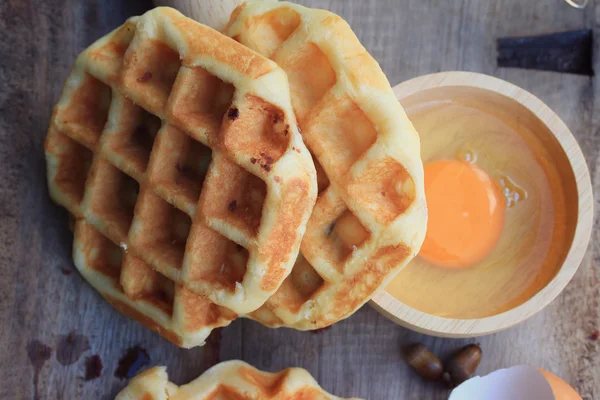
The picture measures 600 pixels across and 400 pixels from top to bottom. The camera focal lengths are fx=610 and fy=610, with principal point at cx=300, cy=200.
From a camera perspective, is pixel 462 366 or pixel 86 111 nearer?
pixel 86 111

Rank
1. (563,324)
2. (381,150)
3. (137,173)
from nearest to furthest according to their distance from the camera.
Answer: (381,150), (137,173), (563,324)

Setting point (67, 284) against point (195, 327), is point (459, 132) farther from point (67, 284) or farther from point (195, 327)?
point (67, 284)

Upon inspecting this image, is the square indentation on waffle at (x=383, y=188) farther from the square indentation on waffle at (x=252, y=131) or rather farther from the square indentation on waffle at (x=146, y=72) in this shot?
the square indentation on waffle at (x=146, y=72)

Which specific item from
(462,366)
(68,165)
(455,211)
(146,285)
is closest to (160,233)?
(146,285)

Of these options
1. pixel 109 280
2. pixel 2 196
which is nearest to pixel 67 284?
pixel 109 280

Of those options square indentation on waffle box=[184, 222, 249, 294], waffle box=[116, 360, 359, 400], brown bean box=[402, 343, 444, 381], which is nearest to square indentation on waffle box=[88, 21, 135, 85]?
square indentation on waffle box=[184, 222, 249, 294]

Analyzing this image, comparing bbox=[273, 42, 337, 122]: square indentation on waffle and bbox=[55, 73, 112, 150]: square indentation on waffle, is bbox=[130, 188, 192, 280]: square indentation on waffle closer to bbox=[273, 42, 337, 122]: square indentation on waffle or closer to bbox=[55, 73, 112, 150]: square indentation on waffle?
bbox=[55, 73, 112, 150]: square indentation on waffle

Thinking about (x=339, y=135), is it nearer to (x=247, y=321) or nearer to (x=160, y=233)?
(x=160, y=233)
